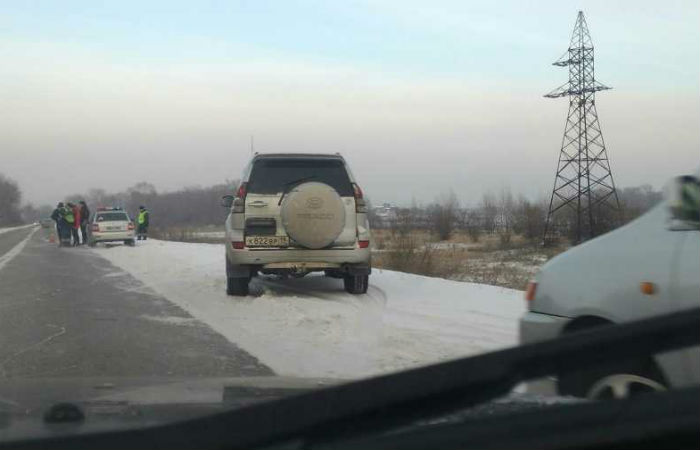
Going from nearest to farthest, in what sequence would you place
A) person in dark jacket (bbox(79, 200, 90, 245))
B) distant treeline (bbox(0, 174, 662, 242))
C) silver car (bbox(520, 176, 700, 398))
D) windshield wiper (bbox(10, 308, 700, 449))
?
windshield wiper (bbox(10, 308, 700, 449)) < silver car (bbox(520, 176, 700, 398)) < distant treeline (bbox(0, 174, 662, 242)) < person in dark jacket (bbox(79, 200, 90, 245))

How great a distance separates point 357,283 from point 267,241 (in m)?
1.57

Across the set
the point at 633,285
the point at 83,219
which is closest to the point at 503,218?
the point at 83,219

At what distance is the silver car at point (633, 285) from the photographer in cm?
321

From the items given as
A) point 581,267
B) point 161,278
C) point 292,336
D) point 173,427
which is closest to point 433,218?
point 161,278

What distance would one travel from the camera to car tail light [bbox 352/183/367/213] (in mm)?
10664

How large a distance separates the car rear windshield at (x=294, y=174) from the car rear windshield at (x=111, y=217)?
21.2 m

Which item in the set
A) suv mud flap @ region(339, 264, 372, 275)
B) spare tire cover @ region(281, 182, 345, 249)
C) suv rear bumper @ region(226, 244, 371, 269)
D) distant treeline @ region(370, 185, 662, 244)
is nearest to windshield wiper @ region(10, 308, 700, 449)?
spare tire cover @ region(281, 182, 345, 249)

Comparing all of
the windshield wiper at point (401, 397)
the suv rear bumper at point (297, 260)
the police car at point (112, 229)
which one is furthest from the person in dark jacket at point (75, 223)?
the windshield wiper at point (401, 397)

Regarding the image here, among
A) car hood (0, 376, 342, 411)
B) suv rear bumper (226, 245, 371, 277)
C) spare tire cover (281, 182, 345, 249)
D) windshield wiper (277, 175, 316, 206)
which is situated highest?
windshield wiper (277, 175, 316, 206)

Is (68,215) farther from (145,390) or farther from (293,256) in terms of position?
(145,390)

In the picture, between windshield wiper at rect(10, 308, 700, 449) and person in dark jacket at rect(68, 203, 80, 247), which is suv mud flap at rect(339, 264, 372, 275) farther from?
person in dark jacket at rect(68, 203, 80, 247)

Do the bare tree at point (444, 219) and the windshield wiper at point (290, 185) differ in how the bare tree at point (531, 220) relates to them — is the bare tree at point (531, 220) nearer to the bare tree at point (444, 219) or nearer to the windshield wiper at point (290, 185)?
the bare tree at point (444, 219)

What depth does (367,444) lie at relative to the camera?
2.11 meters

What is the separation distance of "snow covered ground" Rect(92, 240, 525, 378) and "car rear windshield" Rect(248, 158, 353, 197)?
5.43 feet
